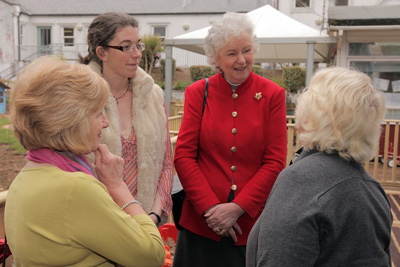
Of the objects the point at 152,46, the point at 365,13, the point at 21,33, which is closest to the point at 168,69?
the point at 365,13

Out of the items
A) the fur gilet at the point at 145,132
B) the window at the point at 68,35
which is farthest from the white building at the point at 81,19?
the fur gilet at the point at 145,132

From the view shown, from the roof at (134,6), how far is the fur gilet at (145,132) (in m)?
28.1

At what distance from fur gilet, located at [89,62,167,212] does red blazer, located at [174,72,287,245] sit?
0.21m

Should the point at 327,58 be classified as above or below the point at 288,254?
above

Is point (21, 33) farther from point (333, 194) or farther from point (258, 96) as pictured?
point (333, 194)

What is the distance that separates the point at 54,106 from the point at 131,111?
3.03ft

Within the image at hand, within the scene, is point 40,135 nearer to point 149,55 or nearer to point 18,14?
point 149,55

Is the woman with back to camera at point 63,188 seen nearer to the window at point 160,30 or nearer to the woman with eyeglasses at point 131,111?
the woman with eyeglasses at point 131,111

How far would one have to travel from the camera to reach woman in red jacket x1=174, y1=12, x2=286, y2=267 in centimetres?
239

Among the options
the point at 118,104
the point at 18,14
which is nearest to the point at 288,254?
the point at 118,104

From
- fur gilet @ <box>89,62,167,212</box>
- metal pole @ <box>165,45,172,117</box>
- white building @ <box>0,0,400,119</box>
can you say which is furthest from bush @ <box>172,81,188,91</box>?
fur gilet @ <box>89,62,167,212</box>

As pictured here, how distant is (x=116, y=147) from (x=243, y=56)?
0.89 meters

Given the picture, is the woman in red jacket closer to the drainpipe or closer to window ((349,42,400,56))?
window ((349,42,400,56))

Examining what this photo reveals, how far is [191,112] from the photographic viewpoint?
2525 millimetres
